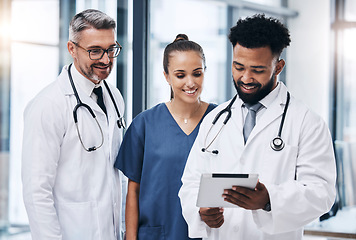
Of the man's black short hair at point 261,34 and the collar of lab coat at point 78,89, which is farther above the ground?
the man's black short hair at point 261,34

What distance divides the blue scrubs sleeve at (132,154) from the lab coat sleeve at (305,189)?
527 millimetres

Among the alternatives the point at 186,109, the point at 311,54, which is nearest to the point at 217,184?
the point at 186,109

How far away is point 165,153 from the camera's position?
170cm

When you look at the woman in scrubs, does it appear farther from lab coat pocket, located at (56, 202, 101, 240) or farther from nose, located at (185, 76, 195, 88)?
lab coat pocket, located at (56, 202, 101, 240)

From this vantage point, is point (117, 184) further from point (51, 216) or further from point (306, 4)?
point (306, 4)

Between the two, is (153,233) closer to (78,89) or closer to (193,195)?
(193,195)

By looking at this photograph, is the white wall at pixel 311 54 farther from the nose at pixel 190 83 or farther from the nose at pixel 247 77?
the nose at pixel 247 77

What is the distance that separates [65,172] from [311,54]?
2.32m

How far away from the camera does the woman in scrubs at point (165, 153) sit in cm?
169

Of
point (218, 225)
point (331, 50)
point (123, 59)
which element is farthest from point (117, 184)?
point (331, 50)

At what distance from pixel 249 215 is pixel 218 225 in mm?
99

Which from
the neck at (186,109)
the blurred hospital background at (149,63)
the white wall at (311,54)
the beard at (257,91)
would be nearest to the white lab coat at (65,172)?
the neck at (186,109)

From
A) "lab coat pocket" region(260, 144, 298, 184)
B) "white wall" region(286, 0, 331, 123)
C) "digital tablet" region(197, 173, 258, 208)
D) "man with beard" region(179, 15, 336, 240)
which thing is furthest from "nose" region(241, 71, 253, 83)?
"white wall" region(286, 0, 331, 123)

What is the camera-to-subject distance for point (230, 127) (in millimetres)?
1513
